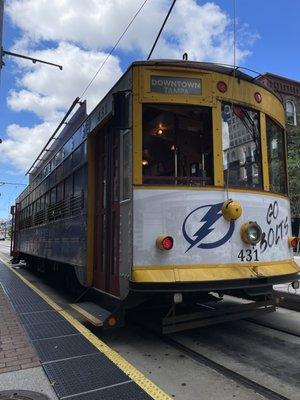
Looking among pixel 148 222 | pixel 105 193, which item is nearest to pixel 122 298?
pixel 148 222

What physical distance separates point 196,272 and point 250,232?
0.89 m

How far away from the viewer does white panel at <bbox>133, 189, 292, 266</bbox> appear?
16.5 ft

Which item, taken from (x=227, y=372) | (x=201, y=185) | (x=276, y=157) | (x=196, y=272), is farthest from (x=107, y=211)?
(x=227, y=372)

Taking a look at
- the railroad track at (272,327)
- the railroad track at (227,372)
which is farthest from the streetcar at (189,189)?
the railroad track at (272,327)

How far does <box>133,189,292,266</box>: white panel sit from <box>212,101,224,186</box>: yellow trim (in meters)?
0.23

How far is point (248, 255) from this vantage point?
5422 mm

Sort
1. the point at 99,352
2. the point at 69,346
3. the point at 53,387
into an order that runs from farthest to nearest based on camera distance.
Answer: the point at 69,346 → the point at 99,352 → the point at 53,387

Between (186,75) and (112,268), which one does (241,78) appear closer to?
(186,75)

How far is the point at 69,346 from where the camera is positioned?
4812 mm

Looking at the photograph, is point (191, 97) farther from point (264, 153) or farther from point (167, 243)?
point (167, 243)

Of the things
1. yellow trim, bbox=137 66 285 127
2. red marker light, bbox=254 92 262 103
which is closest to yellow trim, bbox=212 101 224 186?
yellow trim, bbox=137 66 285 127

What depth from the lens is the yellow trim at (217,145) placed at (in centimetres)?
540

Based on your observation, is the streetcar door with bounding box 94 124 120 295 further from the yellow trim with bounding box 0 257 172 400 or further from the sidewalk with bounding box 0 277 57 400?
the sidewalk with bounding box 0 277 57 400

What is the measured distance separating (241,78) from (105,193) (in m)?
2.41
